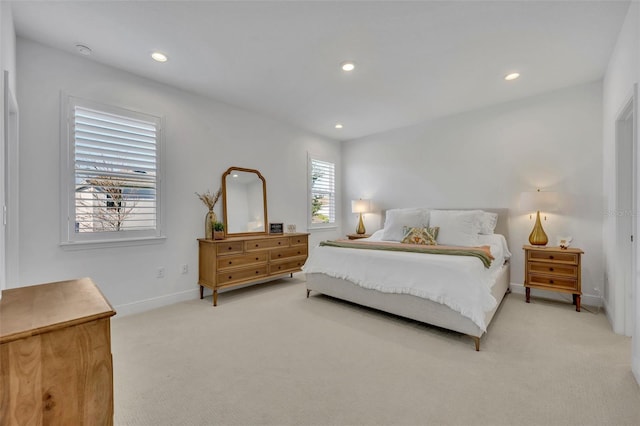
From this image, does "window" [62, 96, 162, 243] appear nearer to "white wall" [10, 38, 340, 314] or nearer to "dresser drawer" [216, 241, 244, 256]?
"white wall" [10, 38, 340, 314]

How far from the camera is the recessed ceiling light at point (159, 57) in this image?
8.80 ft

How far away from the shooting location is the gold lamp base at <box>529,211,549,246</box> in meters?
3.40

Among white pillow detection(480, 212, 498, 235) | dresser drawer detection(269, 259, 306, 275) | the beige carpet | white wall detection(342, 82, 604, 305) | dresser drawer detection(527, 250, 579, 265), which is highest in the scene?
white wall detection(342, 82, 604, 305)

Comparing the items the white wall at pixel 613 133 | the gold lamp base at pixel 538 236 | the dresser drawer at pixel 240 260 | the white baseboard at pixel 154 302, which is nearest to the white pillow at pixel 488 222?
the gold lamp base at pixel 538 236

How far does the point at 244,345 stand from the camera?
2.35 m

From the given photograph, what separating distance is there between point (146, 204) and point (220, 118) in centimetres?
152

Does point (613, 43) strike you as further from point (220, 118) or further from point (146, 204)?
point (146, 204)

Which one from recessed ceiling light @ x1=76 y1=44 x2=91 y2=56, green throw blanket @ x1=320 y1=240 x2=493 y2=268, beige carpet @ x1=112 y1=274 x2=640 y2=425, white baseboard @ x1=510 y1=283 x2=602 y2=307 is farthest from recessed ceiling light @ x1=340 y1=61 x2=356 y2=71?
white baseboard @ x1=510 y1=283 x2=602 y2=307

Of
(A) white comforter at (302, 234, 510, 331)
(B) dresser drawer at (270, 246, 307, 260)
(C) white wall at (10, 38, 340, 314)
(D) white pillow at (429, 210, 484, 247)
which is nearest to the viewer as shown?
(A) white comforter at (302, 234, 510, 331)

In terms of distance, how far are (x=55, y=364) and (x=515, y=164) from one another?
4.76m

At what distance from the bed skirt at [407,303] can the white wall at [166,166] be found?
163 cm

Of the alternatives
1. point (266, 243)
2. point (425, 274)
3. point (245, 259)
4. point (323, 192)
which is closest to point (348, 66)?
point (425, 274)

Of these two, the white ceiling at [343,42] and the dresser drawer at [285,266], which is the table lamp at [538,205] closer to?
the white ceiling at [343,42]

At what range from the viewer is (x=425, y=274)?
2.57 m
